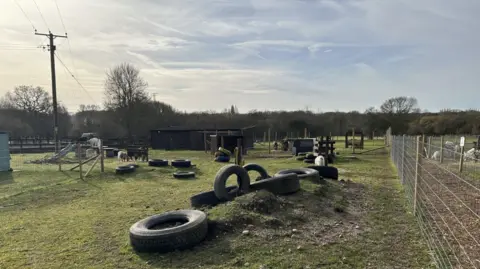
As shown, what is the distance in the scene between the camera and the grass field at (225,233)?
13.9ft

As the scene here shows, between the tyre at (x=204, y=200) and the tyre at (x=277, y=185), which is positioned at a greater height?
the tyre at (x=277, y=185)

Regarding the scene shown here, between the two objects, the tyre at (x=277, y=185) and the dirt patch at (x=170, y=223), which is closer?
the dirt patch at (x=170, y=223)

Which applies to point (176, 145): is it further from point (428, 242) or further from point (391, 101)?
point (391, 101)

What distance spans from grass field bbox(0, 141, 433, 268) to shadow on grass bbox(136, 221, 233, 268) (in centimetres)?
1

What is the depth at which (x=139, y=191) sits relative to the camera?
978 centimetres

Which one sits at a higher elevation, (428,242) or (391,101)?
(391,101)

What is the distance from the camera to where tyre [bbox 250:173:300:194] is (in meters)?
7.05

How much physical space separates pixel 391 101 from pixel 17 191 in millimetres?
63333

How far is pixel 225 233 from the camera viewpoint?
5.04 meters

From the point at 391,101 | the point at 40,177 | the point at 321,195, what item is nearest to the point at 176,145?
the point at 40,177

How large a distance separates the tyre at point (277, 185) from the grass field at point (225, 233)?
22 cm

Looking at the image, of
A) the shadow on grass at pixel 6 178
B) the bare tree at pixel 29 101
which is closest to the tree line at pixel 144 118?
the bare tree at pixel 29 101

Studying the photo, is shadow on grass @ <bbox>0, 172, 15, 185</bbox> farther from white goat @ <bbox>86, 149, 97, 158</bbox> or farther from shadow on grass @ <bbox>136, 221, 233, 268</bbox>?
shadow on grass @ <bbox>136, 221, 233, 268</bbox>

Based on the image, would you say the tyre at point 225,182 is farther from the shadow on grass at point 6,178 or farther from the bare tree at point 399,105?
the bare tree at point 399,105
